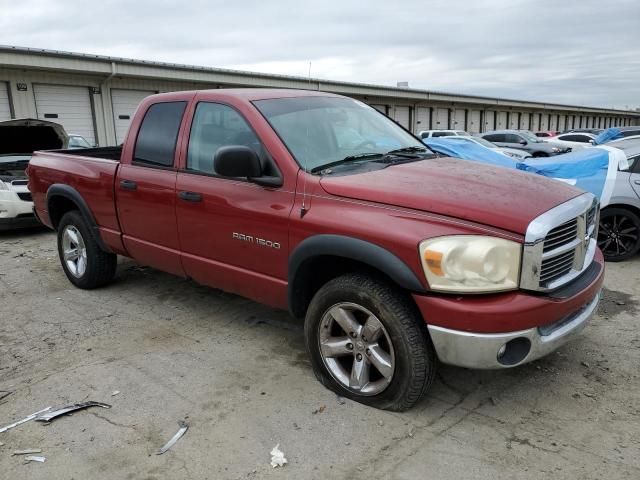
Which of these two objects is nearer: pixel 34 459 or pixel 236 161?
pixel 34 459

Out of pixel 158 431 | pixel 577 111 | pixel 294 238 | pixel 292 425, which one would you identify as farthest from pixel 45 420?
pixel 577 111

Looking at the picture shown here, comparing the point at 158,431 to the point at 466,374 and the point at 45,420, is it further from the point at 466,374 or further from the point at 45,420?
the point at 466,374

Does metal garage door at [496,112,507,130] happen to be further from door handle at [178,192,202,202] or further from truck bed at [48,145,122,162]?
door handle at [178,192,202,202]

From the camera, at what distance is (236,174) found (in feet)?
10.8

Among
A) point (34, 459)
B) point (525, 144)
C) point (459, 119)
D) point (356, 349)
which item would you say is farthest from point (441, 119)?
point (34, 459)

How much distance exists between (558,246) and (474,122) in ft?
157

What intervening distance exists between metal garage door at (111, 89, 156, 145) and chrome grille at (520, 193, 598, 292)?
791 inches

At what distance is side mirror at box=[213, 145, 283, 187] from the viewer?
10.6 feet

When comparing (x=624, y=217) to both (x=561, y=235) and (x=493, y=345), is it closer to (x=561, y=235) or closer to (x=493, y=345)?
(x=561, y=235)

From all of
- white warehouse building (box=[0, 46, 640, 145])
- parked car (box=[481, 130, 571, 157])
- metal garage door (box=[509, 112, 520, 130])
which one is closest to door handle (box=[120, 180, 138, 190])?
white warehouse building (box=[0, 46, 640, 145])

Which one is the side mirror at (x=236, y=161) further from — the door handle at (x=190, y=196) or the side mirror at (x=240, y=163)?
the door handle at (x=190, y=196)

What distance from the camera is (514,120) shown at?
5519 centimetres

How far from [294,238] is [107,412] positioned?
1528mm

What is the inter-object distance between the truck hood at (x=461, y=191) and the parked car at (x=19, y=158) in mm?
6798
